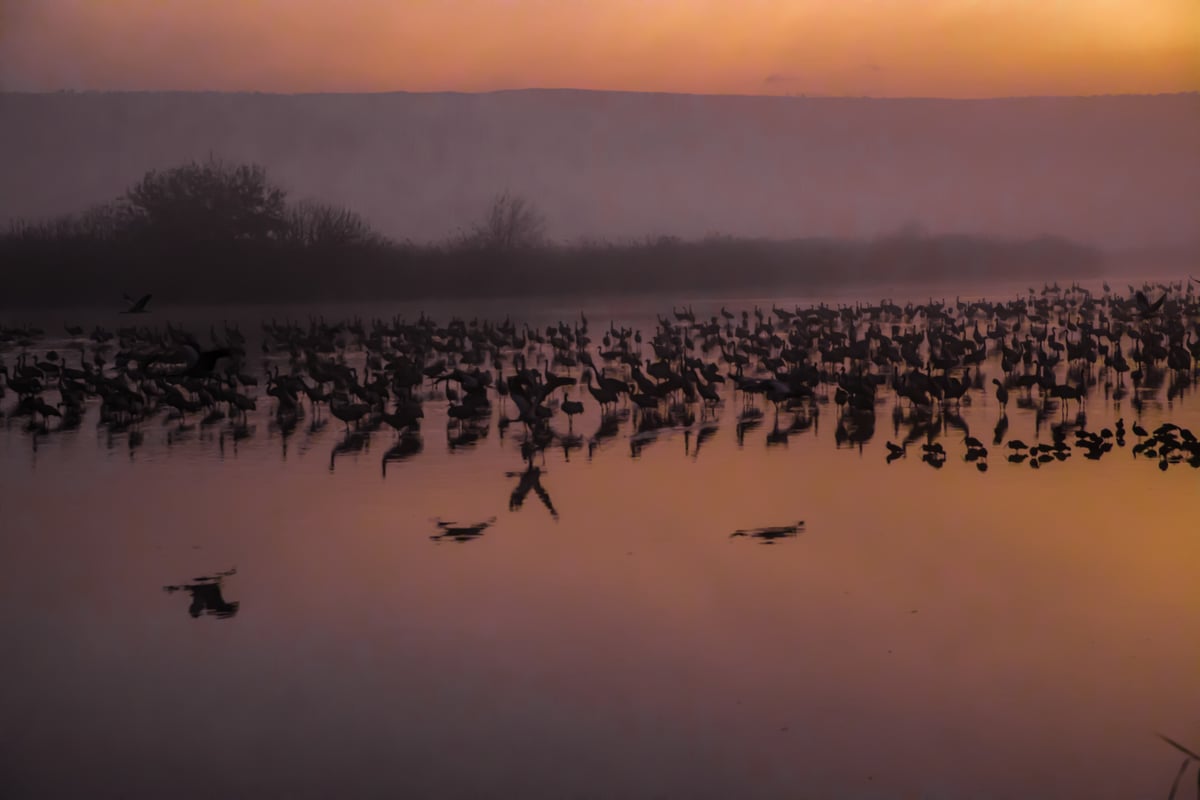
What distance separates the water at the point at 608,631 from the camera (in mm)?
6492

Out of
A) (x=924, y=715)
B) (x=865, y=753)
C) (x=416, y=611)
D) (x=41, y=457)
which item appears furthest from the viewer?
(x=41, y=457)

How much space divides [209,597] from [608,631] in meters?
2.87

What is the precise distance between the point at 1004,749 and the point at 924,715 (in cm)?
49

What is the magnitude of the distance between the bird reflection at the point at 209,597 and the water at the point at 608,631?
0.07 m

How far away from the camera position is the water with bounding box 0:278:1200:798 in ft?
21.3

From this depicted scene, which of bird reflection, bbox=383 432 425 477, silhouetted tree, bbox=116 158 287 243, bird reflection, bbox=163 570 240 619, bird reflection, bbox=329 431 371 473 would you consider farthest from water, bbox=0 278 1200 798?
silhouetted tree, bbox=116 158 287 243

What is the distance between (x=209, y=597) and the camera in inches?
369

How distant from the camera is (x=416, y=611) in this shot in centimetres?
894

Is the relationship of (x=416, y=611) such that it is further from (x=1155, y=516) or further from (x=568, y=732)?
(x=1155, y=516)

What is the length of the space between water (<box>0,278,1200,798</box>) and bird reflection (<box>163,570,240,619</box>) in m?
0.07

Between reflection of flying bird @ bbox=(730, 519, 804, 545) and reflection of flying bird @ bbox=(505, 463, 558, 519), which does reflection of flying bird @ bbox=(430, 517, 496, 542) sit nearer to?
reflection of flying bird @ bbox=(505, 463, 558, 519)

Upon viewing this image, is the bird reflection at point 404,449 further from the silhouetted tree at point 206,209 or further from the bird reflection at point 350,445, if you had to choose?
the silhouetted tree at point 206,209

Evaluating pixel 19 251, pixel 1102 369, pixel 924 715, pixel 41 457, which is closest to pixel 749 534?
pixel 924 715

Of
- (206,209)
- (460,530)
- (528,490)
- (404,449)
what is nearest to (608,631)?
(460,530)
